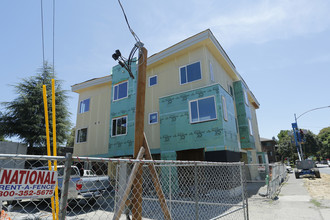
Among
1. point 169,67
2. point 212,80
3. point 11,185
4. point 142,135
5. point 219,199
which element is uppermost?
point 169,67

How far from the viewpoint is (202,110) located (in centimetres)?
1234

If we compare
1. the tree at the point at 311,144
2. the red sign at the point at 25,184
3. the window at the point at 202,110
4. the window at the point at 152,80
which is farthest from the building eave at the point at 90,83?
the tree at the point at 311,144

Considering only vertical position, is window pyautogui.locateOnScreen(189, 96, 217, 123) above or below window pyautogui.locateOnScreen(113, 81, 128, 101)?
below

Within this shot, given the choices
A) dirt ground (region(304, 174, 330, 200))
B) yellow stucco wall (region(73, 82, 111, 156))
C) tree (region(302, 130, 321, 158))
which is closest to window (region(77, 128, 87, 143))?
yellow stucco wall (region(73, 82, 111, 156))

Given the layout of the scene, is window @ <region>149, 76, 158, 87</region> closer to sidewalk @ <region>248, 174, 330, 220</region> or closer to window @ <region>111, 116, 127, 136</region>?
window @ <region>111, 116, 127, 136</region>

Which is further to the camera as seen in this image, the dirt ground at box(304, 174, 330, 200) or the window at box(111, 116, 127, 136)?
the window at box(111, 116, 127, 136)

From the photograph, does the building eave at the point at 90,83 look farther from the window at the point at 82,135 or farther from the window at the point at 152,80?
the window at the point at 152,80

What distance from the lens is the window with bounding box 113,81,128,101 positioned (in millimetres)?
16641

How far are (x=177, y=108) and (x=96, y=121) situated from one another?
28.5ft

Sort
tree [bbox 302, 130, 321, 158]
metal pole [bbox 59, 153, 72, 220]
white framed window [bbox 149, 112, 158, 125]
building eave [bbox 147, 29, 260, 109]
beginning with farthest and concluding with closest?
tree [bbox 302, 130, 321, 158] < white framed window [bbox 149, 112, 158, 125] < building eave [bbox 147, 29, 260, 109] < metal pole [bbox 59, 153, 72, 220]

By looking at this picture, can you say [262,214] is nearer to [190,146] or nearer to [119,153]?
[190,146]

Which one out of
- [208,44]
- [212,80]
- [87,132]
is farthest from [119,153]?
[208,44]

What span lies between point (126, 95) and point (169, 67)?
4.32 metres

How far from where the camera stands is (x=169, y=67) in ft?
49.4
